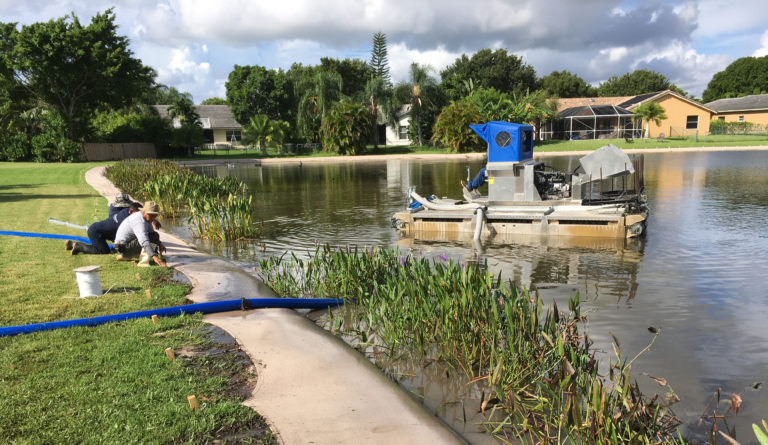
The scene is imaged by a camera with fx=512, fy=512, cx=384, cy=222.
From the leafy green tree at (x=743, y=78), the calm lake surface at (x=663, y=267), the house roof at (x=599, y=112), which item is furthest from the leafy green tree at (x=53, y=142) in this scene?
the leafy green tree at (x=743, y=78)

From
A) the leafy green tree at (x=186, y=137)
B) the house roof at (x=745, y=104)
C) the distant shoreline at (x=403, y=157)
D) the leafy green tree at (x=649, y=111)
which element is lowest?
the distant shoreline at (x=403, y=157)

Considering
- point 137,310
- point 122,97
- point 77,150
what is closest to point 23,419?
point 137,310

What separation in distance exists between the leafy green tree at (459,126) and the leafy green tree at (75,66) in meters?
28.5

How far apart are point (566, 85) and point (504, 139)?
240 ft

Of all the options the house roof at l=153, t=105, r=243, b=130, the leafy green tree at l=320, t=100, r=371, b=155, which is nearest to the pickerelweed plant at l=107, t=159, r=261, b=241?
the leafy green tree at l=320, t=100, r=371, b=155

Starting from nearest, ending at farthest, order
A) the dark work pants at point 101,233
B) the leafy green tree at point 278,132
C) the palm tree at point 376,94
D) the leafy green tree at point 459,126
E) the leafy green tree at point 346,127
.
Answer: the dark work pants at point 101,233
the leafy green tree at point 459,126
the leafy green tree at point 346,127
the palm tree at point 376,94
the leafy green tree at point 278,132

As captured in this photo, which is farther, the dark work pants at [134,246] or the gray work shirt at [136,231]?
the dark work pants at [134,246]

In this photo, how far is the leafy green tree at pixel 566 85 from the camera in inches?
3152

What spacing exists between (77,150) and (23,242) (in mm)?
37522

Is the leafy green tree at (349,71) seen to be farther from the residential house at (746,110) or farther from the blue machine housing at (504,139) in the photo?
the blue machine housing at (504,139)

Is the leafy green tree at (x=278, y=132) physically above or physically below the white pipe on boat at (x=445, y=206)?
above

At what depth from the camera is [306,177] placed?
1304 inches

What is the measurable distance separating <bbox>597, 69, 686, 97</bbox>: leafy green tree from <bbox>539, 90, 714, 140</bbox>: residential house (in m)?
25.7

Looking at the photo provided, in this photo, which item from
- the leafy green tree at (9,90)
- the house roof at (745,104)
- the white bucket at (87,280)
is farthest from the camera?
the house roof at (745,104)
